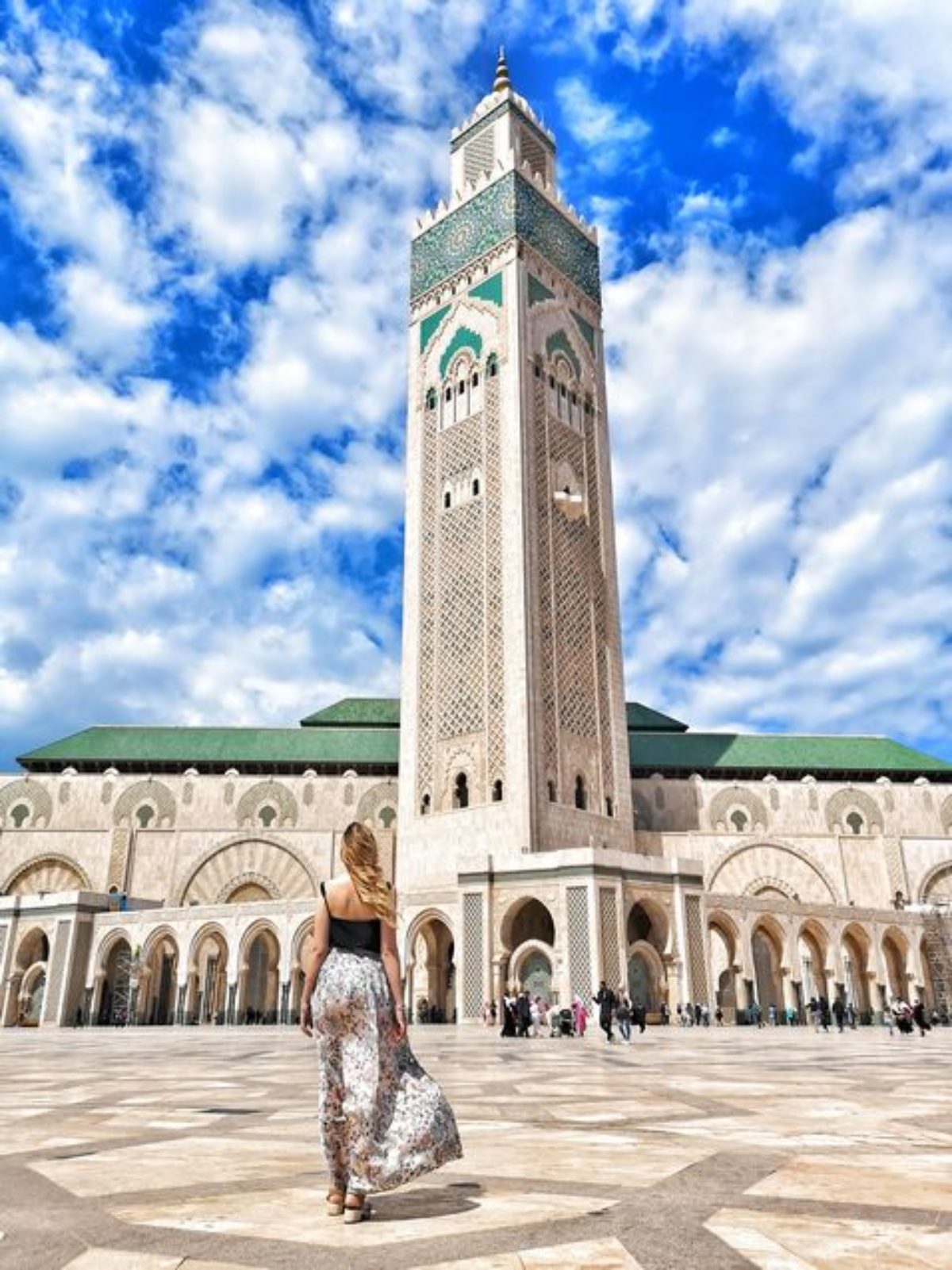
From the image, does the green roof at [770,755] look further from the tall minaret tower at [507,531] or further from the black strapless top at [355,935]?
the black strapless top at [355,935]

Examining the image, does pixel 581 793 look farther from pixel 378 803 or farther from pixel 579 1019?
pixel 378 803

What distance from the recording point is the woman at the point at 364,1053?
2.89 m

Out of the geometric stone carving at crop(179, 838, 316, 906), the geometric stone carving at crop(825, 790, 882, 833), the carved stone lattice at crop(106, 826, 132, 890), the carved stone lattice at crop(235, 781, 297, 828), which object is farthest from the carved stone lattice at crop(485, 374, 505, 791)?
the geometric stone carving at crop(825, 790, 882, 833)

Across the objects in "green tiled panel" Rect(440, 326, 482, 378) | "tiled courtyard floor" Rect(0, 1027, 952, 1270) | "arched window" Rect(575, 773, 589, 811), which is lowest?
"tiled courtyard floor" Rect(0, 1027, 952, 1270)

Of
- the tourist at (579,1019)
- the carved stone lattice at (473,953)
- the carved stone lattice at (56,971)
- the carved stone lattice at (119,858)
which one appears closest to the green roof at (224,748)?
the carved stone lattice at (119,858)

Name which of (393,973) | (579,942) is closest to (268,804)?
(579,942)

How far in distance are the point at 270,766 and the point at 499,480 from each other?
51.4 ft

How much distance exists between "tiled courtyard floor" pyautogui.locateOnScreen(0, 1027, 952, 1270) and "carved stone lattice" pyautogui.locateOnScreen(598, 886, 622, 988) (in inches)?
667

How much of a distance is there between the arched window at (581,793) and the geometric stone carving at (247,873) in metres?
12.2

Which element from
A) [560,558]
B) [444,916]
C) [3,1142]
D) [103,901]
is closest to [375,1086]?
[3,1142]

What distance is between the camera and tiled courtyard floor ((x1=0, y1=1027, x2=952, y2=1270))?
230 centimetres

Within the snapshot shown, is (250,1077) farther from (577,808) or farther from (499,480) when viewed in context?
(499,480)

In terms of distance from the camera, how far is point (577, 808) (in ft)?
95.5

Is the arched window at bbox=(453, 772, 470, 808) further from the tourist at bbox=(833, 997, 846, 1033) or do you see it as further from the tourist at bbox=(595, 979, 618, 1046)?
the tourist at bbox=(595, 979, 618, 1046)
